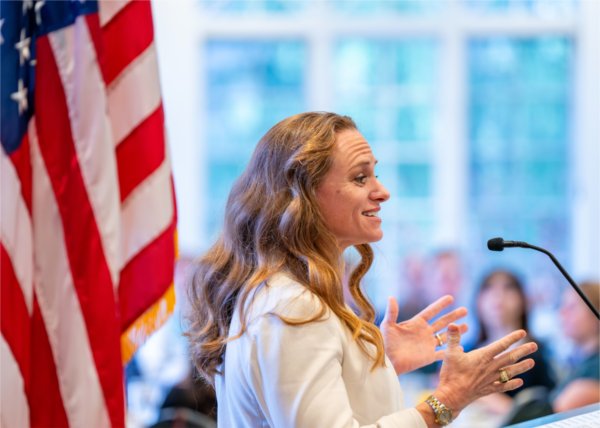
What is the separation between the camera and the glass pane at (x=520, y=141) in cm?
697

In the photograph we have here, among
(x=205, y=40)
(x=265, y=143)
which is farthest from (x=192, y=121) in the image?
(x=265, y=143)

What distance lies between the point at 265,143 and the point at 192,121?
499 cm

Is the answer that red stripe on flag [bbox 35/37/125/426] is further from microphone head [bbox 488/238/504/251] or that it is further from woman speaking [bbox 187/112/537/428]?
microphone head [bbox 488/238/504/251]

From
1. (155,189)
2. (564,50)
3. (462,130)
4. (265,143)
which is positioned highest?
(265,143)

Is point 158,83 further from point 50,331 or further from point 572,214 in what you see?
point 572,214

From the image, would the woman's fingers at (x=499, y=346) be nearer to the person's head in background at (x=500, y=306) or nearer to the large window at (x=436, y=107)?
the person's head in background at (x=500, y=306)

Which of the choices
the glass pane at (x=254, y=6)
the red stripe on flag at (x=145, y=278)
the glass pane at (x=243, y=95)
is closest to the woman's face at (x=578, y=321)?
the red stripe on flag at (x=145, y=278)

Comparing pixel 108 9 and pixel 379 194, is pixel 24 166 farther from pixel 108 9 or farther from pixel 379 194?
pixel 379 194

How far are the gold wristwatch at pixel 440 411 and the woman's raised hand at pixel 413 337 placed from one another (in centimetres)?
31

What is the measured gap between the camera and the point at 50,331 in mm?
2164

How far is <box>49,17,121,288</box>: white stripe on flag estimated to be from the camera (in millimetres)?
2193

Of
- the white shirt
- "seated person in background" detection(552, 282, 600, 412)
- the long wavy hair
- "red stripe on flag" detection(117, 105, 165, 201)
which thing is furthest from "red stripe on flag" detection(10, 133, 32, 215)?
"seated person in background" detection(552, 282, 600, 412)

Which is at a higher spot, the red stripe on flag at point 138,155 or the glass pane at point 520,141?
the red stripe on flag at point 138,155

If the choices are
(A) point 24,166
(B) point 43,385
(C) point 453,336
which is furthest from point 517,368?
(A) point 24,166
